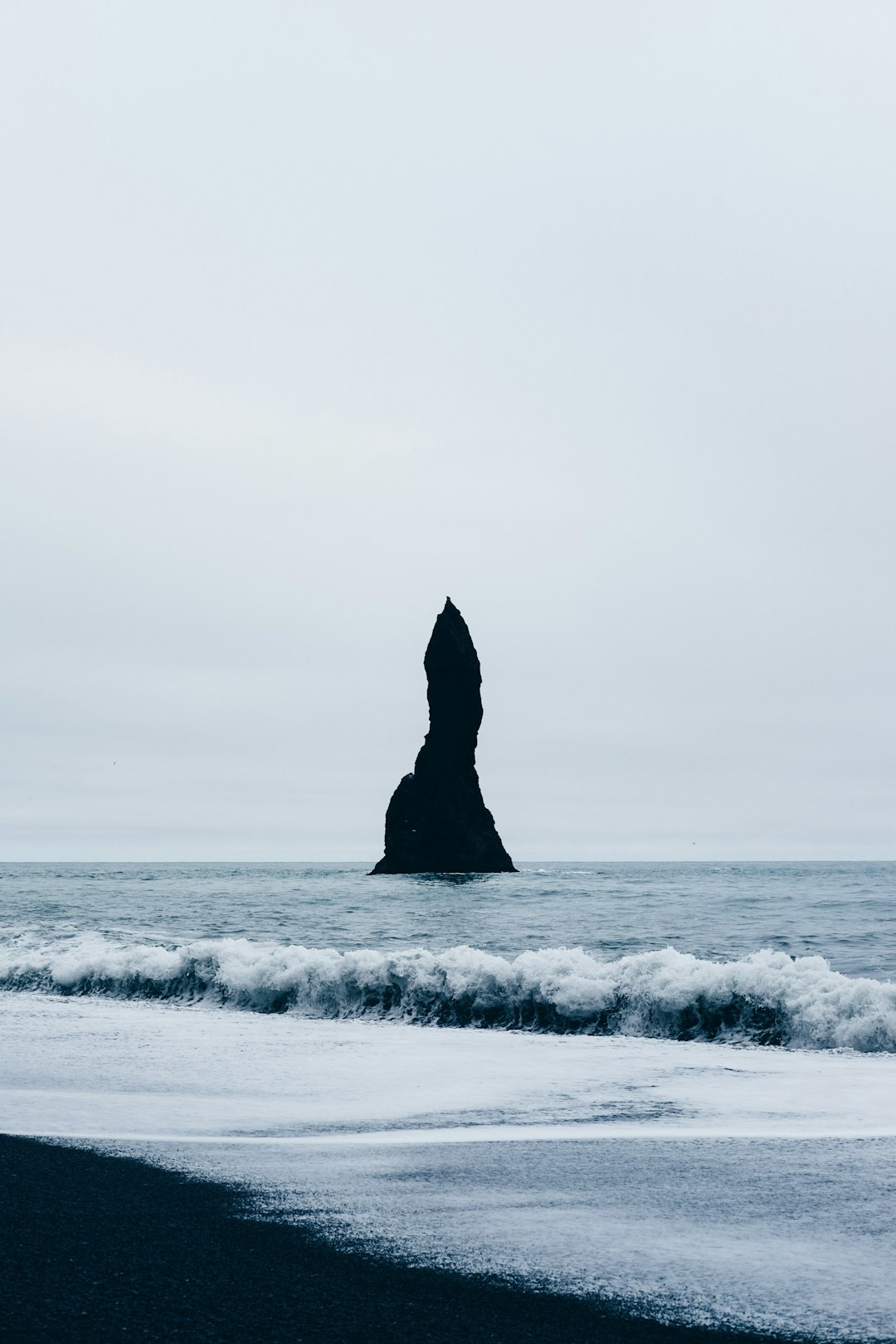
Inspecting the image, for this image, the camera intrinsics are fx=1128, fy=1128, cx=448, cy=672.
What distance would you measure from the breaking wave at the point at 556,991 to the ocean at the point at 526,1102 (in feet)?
0.09

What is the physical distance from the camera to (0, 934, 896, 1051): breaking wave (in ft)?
37.3

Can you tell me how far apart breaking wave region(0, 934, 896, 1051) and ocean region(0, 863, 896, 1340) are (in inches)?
1.1

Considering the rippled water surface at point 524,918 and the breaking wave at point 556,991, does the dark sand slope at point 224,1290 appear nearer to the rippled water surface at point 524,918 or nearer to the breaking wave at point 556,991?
the breaking wave at point 556,991

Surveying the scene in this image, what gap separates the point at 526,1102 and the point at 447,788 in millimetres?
93903

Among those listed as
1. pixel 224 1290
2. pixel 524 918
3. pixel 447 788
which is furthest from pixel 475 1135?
pixel 447 788

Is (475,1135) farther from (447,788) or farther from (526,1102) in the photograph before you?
(447,788)

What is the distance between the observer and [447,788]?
333 ft

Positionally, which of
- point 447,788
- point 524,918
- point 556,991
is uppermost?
point 447,788

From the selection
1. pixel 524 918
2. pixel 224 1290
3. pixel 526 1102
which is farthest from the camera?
pixel 524 918

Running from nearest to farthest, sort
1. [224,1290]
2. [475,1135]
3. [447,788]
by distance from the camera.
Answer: [224,1290], [475,1135], [447,788]

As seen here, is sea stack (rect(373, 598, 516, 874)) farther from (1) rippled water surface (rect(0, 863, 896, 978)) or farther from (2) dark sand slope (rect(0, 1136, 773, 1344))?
(2) dark sand slope (rect(0, 1136, 773, 1344))

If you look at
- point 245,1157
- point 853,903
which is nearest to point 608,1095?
point 245,1157

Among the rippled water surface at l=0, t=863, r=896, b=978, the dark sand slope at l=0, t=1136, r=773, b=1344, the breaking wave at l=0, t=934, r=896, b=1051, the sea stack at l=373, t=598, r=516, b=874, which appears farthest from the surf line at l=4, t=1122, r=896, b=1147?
the sea stack at l=373, t=598, r=516, b=874

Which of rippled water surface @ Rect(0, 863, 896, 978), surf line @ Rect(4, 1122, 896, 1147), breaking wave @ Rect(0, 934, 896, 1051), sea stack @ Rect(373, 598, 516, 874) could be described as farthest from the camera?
sea stack @ Rect(373, 598, 516, 874)
